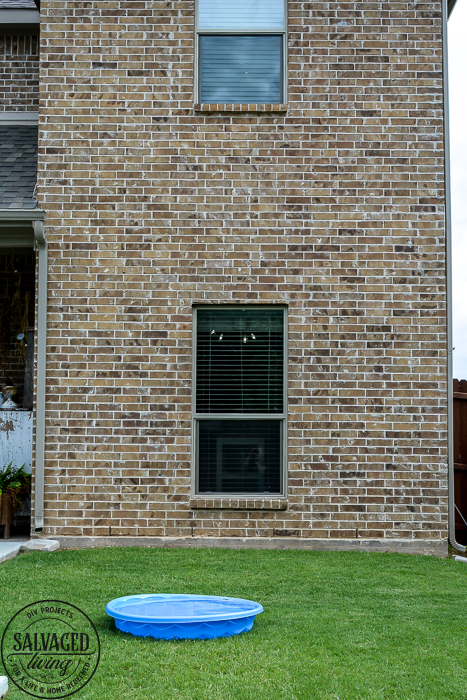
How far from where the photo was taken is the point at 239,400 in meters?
7.25

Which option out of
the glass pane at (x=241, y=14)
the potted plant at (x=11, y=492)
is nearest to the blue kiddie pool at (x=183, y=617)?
the potted plant at (x=11, y=492)

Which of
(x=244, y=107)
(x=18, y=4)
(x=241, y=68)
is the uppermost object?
(x=18, y=4)

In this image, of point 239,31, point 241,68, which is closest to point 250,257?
point 241,68

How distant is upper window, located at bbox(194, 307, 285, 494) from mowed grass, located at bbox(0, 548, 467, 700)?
0.87 m

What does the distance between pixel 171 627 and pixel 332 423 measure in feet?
11.6

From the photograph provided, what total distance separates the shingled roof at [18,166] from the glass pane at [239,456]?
10.3 ft

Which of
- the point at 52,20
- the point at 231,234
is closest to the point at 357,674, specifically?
the point at 231,234

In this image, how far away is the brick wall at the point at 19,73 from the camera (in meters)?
8.71

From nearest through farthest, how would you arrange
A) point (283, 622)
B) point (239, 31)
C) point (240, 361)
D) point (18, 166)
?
point (283, 622)
point (240, 361)
point (239, 31)
point (18, 166)

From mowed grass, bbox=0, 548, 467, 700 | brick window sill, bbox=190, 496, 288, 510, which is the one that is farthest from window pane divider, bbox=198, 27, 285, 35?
mowed grass, bbox=0, 548, 467, 700

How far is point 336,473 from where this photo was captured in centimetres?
715

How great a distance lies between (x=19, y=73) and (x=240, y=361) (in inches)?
194

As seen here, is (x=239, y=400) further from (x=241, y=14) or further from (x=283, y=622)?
(x=241, y=14)

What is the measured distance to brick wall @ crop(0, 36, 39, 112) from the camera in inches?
343
